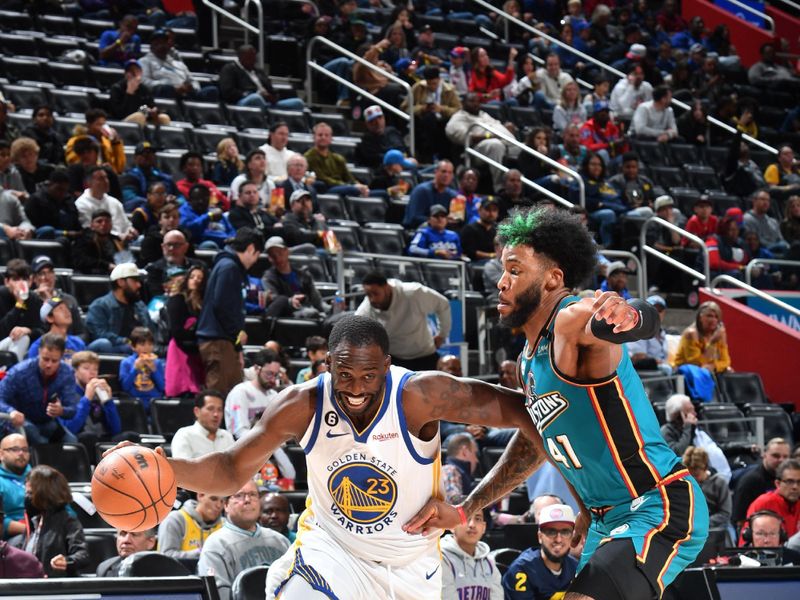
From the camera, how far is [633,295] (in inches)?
597

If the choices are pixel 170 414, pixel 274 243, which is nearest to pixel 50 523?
pixel 170 414

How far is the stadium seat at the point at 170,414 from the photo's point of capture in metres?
10.2

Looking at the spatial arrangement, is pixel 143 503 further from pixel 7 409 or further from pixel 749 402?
pixel 749 402

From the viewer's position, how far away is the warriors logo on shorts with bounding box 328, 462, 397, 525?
5188 millimetres

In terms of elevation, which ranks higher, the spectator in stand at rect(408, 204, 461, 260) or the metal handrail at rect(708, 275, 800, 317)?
the spectator in stand at rect(408, 204, 461, 260)

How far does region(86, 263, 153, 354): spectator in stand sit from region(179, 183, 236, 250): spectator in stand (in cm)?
164

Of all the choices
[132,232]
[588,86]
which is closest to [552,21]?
[588,86]

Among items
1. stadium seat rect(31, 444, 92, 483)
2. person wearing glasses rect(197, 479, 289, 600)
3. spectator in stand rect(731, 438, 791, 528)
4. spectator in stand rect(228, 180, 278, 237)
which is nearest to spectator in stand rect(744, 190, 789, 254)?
spectator in stand rect(731, 438, 791, 528)

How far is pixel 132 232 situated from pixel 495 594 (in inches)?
225

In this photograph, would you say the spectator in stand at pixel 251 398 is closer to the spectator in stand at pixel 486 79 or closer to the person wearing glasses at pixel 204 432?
the person wearing glasses at pixel 204 432

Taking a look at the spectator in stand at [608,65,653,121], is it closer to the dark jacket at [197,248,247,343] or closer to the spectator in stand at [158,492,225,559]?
the dark jacket at [197,248,247,343]

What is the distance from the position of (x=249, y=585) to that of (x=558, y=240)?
324 cm

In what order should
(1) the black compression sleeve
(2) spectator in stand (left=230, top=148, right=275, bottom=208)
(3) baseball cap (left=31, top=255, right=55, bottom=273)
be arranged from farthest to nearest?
(2) spectator in stand (left=230, top=148, right=275, bottom=208) < (3) baseball cap (left=31, top=255, right=55, bottom=273) < (1) the black compression sleeve

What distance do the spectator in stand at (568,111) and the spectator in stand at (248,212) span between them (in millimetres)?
6346
